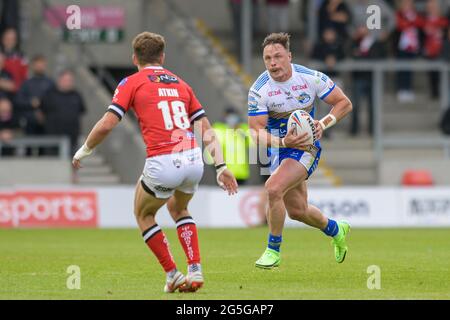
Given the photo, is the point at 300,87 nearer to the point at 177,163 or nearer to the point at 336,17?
the point at 177,163

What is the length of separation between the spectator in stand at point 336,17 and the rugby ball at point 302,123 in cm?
1433

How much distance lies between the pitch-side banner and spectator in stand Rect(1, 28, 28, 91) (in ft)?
9.26

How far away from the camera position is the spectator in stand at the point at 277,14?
1097 inches

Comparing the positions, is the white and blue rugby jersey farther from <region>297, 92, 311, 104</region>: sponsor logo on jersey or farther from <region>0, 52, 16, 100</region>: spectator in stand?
<region>0, 52, 16, 100</region>: spectator in stand

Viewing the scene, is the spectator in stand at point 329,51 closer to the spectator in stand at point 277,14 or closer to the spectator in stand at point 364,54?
the spectator in stand at point 364,54

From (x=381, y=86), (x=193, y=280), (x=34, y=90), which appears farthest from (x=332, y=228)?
(x=381, y=86)

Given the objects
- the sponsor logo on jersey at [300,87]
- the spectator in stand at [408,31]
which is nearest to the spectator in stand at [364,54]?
the spectator in stand at [408,31]

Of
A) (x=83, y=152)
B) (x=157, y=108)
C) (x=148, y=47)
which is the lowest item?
(x=83, y=152)

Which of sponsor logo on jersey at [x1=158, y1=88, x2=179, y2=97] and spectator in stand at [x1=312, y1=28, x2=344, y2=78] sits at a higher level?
sponsor logo on jersey at [x1=158, y1=88, x2=179, y2=97]

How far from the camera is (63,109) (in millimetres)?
23719

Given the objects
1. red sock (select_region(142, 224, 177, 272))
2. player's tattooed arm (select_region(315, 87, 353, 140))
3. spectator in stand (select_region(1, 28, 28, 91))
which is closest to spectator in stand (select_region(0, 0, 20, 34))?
spectator in stand (select_region(1, 28, 28, 91))

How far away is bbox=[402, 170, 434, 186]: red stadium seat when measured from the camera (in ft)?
83.2

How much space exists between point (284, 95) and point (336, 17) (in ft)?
46.4
